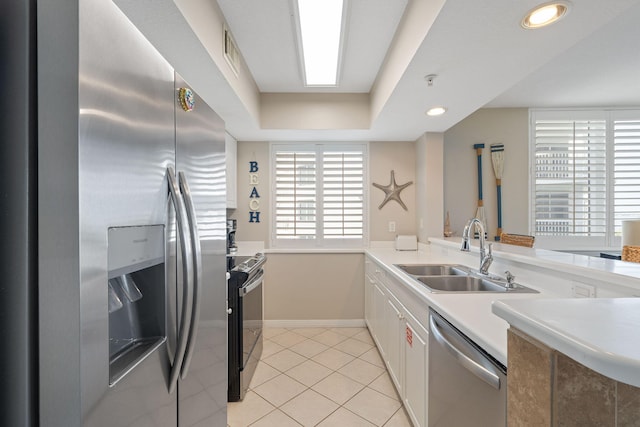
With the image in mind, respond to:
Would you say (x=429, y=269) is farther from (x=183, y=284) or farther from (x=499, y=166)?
(x=183, y=284)

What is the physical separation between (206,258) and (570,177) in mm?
4148

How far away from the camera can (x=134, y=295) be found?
79 cm

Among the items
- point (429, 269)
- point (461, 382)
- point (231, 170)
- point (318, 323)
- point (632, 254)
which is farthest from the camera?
point (318, 323)

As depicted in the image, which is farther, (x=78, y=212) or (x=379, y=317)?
(x=379, y=317)

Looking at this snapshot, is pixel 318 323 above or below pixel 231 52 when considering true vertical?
below

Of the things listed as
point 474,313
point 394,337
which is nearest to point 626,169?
point 394,337

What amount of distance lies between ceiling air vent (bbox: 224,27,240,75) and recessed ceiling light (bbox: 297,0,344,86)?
0.47 metres

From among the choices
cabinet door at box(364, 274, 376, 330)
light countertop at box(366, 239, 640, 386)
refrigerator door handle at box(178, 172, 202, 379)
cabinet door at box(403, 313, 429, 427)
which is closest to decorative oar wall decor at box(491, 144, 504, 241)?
cabinet door at box(364, 274, 376, 330)

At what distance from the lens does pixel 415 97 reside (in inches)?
88.7

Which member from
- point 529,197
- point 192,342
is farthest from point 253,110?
point 529,197

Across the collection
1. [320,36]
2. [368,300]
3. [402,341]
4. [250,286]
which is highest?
[320,36]

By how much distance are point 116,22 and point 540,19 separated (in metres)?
1.62

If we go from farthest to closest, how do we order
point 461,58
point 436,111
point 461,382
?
point 436,111
point 461,58
point 461,382

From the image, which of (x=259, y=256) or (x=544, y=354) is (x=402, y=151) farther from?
(x=544, y=354)
